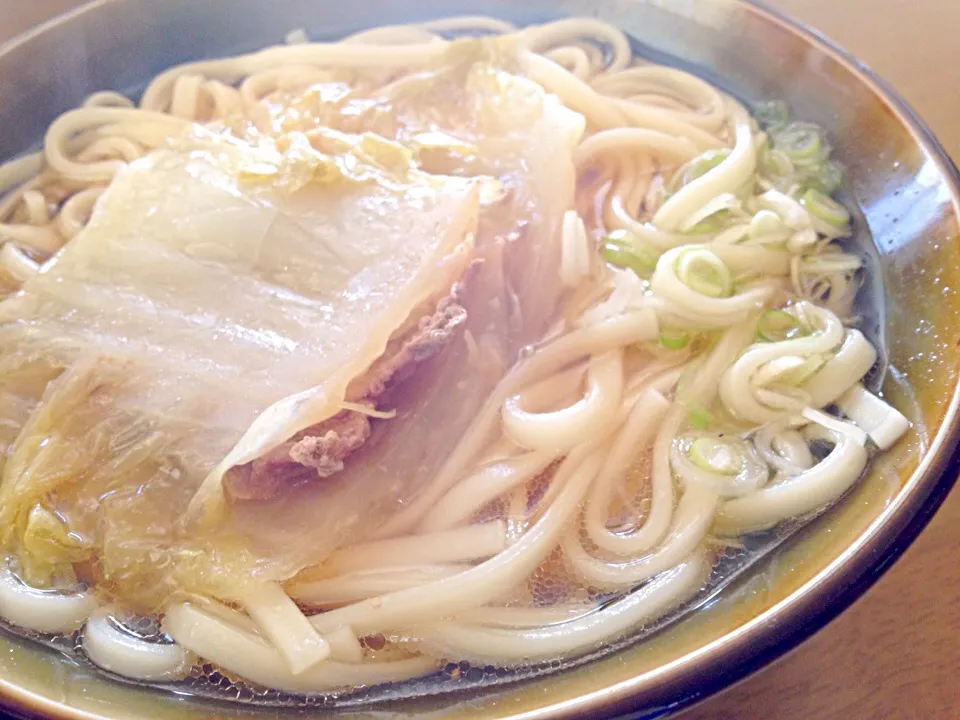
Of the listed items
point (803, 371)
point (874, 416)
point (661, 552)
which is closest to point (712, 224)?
point (803, 371)

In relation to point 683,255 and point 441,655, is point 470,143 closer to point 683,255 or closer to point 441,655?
point 683,255

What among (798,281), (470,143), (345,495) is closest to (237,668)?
(345,495)

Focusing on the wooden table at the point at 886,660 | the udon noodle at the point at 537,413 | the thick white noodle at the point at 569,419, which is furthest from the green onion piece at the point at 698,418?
the wooden table at the point at 886,660

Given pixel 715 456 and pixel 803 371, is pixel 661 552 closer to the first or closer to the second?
pixel 715 456

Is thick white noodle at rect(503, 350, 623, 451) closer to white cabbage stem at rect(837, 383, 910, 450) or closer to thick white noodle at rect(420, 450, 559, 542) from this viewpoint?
thick white noodle at rect(420, 450, 559, 542)

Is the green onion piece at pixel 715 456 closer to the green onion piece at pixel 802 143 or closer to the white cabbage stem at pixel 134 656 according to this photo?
the green onion piece at pixel 802 143
